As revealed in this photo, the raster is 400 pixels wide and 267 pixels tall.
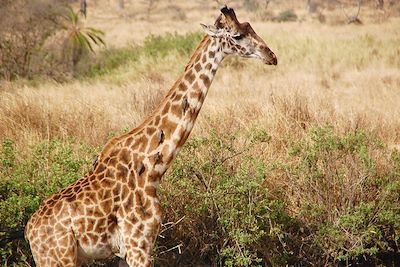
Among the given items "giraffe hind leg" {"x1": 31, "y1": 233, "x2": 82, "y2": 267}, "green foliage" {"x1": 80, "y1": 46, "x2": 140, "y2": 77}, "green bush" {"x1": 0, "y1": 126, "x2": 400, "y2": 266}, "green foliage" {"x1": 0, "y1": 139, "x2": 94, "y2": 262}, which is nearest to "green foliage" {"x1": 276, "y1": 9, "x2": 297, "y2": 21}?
"green foliage" {"x1": 80, "y1": 46, "x2": 140, "y2": 77}

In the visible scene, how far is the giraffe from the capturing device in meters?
4.76

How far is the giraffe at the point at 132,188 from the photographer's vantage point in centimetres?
476

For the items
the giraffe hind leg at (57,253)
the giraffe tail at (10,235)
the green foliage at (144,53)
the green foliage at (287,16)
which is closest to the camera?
the giraffe hind leg at (57,253)

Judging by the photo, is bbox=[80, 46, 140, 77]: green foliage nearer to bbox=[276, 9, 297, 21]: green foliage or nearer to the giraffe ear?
the giraffe ear

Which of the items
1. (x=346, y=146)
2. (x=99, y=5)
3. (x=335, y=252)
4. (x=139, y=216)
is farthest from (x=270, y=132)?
(x=99, y=5)

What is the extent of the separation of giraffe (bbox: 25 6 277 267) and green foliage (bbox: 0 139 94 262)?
58.0 inches

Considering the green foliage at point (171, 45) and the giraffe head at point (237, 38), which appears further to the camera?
the green foliage at point (171, 45)

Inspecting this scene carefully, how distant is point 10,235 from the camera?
589 cm

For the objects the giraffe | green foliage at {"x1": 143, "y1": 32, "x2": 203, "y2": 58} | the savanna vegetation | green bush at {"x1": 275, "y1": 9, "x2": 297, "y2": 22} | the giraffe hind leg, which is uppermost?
the giraffe

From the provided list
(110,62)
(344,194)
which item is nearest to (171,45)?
(110,62)

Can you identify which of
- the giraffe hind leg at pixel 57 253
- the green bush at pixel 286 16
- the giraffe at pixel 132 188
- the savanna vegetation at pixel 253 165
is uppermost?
the giraffe at pixel 132 188

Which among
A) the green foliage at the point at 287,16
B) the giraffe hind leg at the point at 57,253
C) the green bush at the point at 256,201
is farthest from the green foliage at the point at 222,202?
the green foliage at the point at 287,16

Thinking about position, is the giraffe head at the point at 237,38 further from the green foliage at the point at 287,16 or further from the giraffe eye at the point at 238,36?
the green foliage at the point at 287,16

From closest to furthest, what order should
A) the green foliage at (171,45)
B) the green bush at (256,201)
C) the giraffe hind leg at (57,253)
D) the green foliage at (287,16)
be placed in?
1. the giraffe hind leg at (57,253)
2. the green bush at (256,201)
3. the green foliage at (171,45)
4. the green foliage at (287,16)
